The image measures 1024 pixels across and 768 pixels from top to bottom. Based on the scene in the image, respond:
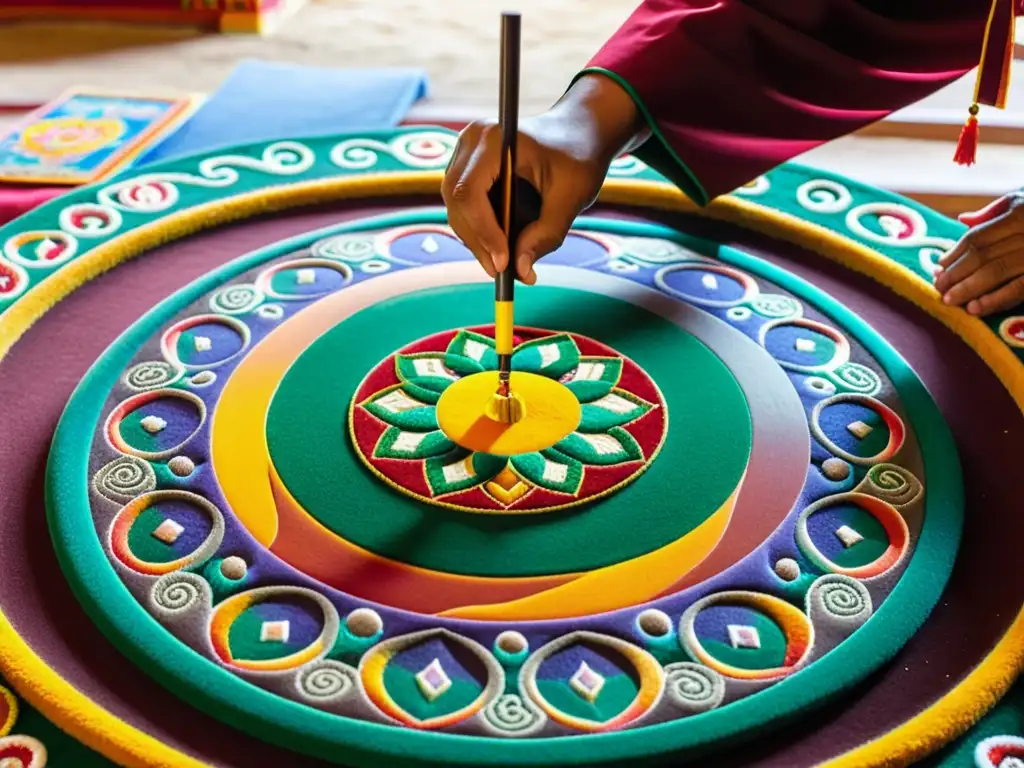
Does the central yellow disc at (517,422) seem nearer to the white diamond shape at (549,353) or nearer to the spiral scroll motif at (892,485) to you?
the white diamond shape at (549,353)

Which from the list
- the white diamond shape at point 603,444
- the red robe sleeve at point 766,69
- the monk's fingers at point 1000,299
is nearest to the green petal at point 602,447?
the white diamond shape at point 603,444

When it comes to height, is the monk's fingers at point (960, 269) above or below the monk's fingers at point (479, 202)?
below

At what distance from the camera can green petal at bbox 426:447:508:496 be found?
0.89 m

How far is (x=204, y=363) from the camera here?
1050 mm

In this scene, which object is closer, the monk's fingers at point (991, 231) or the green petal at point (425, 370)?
the green petal at point (425, 370)

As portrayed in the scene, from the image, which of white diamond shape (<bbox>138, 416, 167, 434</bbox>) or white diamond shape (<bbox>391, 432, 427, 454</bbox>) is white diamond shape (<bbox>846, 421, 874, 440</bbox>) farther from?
white diamond shape (<bbox>138, 416, 167, 434</bbox>)

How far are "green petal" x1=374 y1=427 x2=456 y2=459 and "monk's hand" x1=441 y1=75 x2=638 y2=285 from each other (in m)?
0.15

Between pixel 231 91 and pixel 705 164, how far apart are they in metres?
1.05

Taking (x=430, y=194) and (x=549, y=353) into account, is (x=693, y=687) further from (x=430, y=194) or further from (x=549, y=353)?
(x=430, y=194)

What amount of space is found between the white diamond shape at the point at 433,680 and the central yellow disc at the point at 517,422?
0.73 ft

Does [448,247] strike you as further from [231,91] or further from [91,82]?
[91,82]

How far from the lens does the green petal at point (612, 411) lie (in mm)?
953

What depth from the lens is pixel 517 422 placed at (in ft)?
3.10

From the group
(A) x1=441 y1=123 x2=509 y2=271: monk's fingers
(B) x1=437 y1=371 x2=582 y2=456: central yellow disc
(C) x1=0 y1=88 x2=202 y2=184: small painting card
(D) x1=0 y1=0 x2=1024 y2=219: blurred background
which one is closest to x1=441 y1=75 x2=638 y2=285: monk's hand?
(A) x1=441 y1=123 x2=509 y2=271: monk's fingers
